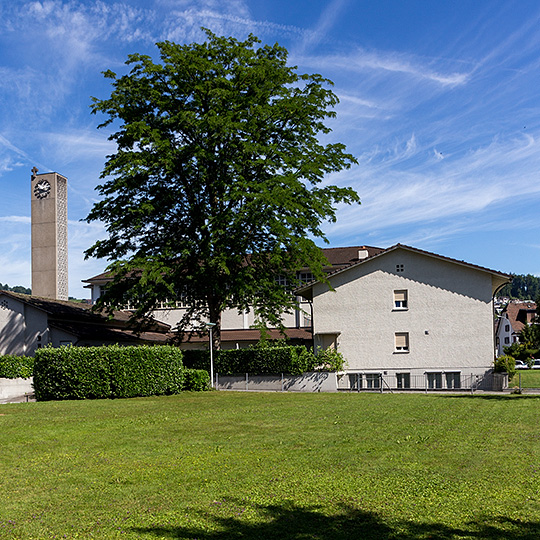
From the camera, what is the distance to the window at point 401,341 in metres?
39.4

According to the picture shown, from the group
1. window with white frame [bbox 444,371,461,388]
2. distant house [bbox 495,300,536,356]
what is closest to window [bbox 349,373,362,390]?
window with white frame [bbox 444,371,461,388]

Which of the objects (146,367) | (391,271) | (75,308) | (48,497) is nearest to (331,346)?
(391,271)

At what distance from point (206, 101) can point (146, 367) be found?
50.5 feet

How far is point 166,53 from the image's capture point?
112ft

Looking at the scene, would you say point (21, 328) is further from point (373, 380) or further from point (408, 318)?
point (408, 318)

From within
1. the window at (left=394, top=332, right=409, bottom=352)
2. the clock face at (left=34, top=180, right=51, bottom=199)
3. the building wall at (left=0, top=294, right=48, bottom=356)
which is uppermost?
the clock face at (left=34, top=180, right=51, bottom=199)

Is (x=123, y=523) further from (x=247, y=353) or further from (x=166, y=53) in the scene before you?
(x=166, y=53)

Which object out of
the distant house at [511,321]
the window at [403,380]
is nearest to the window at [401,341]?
the window at [403,380]

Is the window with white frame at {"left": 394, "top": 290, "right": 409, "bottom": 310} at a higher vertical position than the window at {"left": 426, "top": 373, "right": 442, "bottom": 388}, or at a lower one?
higher

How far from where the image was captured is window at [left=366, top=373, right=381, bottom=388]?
3881 cm

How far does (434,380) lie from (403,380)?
1.92 meters

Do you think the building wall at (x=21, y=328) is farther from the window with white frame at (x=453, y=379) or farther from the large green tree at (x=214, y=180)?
the window with white frame at (x=453, y=379)

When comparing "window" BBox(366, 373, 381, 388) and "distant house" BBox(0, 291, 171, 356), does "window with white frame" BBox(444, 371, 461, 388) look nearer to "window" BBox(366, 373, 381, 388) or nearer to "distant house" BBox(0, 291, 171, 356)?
"window" BBox(366, 373, 381, 388)

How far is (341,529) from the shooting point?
7.37 m
